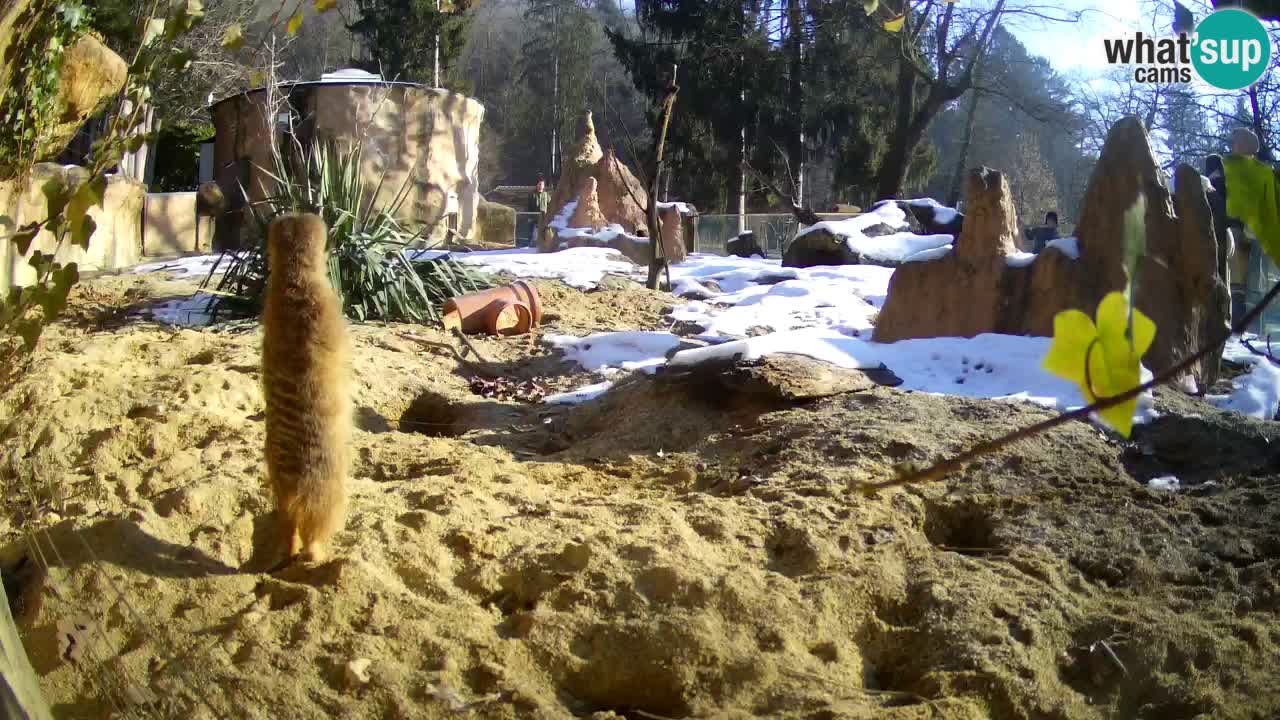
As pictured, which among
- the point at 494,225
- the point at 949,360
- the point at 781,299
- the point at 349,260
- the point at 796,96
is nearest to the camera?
the point at 949,360

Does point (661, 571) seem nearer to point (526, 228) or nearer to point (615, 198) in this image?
point (615, 198)

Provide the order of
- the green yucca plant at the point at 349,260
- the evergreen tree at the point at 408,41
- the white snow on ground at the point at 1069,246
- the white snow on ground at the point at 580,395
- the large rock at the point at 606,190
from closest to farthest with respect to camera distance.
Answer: the white snow on ground at the point at 580,395 → the white snow on ground at the point at 1069,246 → the green yucca plant at the point at 349,260 → the large rock at the point at 606,190 → the evergreen tree at the point at 408,41

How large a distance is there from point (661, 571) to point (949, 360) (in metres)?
3.38

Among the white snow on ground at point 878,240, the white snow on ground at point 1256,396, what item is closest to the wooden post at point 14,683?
the white snow on ground at point 1256,396

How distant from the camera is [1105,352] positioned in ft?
2.34

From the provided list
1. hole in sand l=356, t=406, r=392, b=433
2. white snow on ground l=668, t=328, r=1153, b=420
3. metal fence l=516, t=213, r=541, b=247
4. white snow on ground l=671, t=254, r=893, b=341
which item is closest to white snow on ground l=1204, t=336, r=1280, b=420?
white snow on ground l=668, t=328, r=1153, b=420

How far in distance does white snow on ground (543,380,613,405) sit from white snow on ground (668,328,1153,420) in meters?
0.83

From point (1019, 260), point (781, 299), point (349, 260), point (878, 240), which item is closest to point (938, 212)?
point (878, 240)

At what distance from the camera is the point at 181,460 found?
357cm

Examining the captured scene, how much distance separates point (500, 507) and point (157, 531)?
1.10 meters

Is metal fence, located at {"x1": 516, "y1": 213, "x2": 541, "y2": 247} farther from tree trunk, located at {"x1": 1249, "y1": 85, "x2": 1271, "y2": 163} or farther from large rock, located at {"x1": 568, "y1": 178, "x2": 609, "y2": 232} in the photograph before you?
tree trunk, located at {"x1": 1249, "y1": 85, "x2": 1271, "y2": 163}

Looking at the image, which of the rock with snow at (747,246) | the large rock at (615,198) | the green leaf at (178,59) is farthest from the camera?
the large rock at (615,198)

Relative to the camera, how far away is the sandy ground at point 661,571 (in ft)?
7.81

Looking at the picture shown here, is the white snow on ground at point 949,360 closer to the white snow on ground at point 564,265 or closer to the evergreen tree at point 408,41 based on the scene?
the white snow on ground at point 564,265
